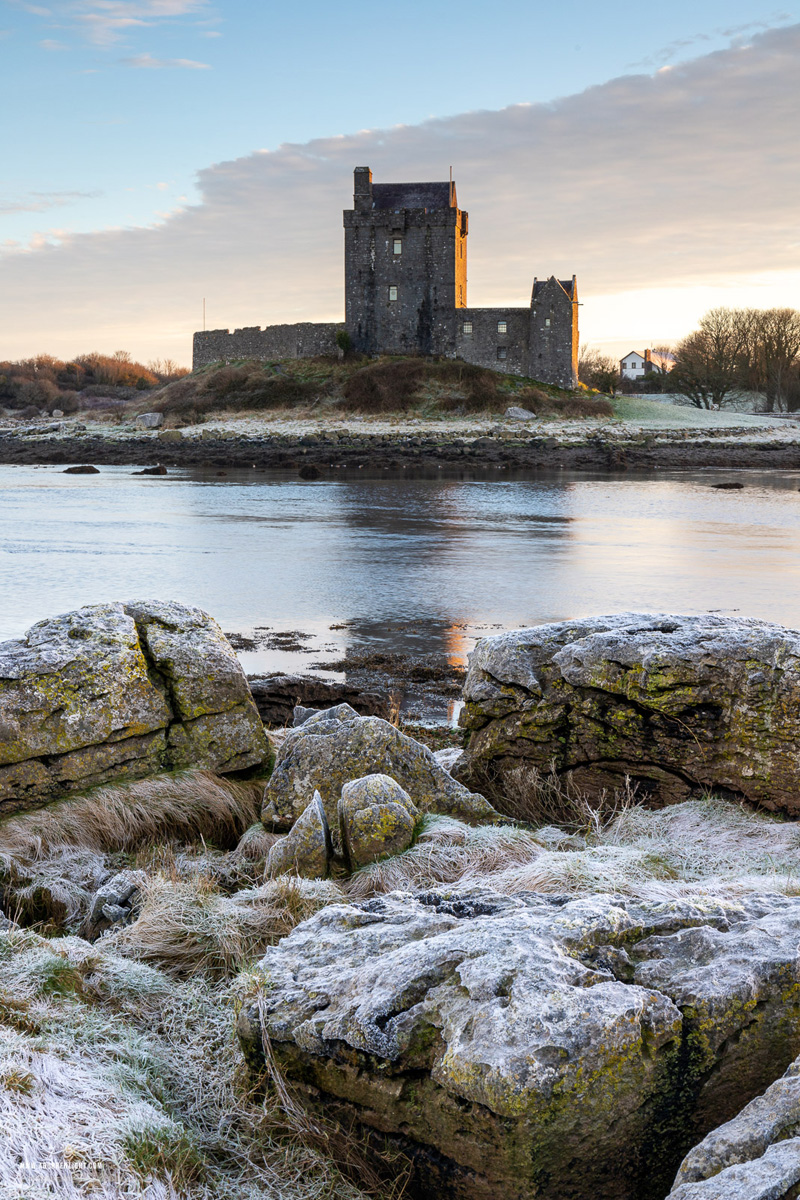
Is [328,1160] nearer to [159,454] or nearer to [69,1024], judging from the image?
[69,1024]

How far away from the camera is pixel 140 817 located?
5.51m

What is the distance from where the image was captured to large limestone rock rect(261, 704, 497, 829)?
17.6ft

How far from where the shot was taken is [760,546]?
20.3 m

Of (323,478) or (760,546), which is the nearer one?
(760,546)

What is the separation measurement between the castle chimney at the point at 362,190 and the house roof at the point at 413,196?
0.65 m

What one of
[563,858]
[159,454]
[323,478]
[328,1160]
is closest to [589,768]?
[563,858]

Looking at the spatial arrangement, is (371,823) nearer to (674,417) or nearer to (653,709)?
(653,709)

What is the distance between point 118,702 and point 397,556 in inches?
516

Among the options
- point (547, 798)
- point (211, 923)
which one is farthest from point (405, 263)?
point (211, 923)

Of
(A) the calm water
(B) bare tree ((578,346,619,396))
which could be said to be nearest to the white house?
(B) bare tree ((578,346,619,396))

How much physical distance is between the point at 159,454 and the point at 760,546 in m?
36.6

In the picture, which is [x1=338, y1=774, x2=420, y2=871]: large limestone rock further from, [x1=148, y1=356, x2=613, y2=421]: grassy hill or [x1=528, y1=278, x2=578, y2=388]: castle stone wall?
[x1=528, y1=278, x2=578, y2=388]: castle stone wall

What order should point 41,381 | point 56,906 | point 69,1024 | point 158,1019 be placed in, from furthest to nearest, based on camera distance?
point 41,381, point 56,906, point 158,1019, point 69,1024

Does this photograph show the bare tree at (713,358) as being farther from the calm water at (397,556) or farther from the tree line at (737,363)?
the calm water at (397,556)
